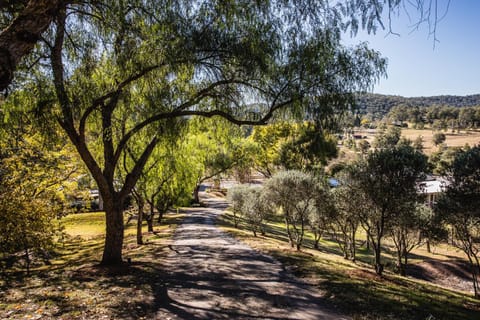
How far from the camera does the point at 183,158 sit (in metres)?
19.7

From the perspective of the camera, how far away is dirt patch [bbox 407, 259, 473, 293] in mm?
18844

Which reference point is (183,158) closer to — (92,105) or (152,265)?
(152,265)

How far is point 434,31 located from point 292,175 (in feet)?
45.5

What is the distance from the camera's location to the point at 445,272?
20.3 meters

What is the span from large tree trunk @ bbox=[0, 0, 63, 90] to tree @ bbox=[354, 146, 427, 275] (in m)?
10.9

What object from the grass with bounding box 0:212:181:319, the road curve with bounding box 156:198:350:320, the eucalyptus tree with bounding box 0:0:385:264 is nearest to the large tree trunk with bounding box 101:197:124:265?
the grass with bounding box 0:212:181:319

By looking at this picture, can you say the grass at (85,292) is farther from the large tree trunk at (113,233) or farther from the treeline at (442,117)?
the treeline at (442,117)

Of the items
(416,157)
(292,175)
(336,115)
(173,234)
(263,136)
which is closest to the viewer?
(336,115)

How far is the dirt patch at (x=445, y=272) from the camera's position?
61.8 ft

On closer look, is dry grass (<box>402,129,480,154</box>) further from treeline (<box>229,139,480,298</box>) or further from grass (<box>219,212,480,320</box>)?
grass (<box>219,212,480,320</box>)

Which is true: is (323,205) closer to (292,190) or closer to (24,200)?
(292,190)

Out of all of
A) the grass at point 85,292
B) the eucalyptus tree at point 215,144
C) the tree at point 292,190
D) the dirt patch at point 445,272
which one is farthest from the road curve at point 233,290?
the dirt patch at point 445,272

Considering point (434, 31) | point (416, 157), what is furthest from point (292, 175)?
point (434, 31)

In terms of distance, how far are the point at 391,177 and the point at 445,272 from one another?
1459 centimetres
